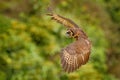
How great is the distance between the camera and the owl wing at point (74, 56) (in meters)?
2.41

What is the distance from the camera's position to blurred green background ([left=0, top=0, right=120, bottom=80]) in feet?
22.7

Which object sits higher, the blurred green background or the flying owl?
the blurred green background

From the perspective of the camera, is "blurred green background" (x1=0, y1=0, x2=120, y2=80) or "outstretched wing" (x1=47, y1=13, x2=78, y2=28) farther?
"blurred green background" (x1=0, y1=0, x2=120, y2=80)

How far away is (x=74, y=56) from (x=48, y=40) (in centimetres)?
537

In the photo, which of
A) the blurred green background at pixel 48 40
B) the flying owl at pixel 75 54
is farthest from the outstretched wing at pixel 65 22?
the blurred green background at pixel 48 40

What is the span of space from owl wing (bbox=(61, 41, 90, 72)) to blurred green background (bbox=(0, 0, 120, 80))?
289 cm

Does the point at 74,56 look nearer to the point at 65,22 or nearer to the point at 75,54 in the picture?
the point at 75,54

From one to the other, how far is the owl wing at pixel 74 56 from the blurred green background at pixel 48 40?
289 centimetres

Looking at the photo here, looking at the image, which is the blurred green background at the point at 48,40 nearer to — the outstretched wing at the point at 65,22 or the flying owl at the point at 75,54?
the outstretched wing at the point at 65,22

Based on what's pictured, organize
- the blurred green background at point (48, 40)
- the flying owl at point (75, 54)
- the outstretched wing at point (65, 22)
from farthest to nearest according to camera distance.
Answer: the blurred green background at point (48, 40)
the outstretched wing at point (65, 22)
the flying owl at point (75, 54)

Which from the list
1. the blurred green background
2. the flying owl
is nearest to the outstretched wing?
the flying owl

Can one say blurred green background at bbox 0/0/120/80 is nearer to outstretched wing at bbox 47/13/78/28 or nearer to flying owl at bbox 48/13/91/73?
outstretched wing at bbox 47/13/78/28

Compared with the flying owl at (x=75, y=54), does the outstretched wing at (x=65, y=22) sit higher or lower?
higher

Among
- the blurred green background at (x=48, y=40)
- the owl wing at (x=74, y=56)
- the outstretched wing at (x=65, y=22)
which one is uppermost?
the blurred green background at (x=48, y=40)
